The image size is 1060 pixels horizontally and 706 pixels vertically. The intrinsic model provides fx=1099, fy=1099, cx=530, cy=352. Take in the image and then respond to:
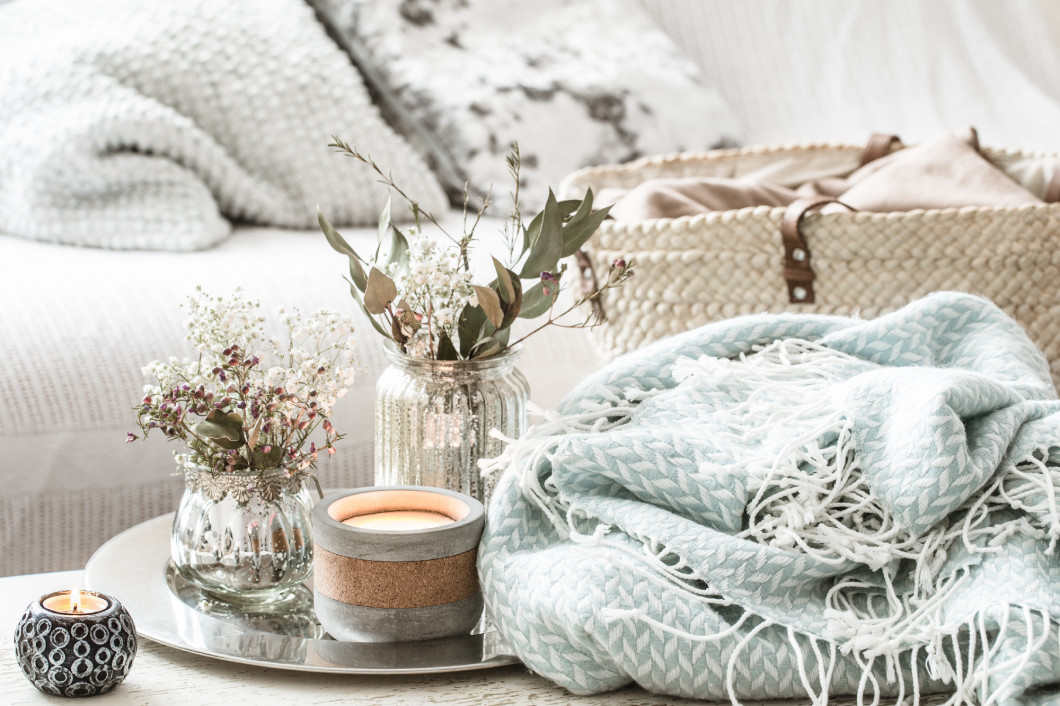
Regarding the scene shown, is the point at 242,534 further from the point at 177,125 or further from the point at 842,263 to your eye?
the point at 177,125

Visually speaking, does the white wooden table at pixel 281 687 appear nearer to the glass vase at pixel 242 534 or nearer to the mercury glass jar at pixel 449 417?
the glass vase at pixel 242 534

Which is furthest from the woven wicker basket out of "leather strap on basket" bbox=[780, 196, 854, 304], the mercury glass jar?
the mercury glass jar

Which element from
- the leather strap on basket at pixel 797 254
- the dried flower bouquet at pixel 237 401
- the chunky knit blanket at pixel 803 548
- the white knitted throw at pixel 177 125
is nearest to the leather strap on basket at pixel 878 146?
the leather strap on basket at pixel 797 254

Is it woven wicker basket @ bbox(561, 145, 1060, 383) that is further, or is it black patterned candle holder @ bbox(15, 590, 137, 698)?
woven wicker basket @ bbox(561, 145, 1060, 383)

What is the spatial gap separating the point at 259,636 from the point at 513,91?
1.05m

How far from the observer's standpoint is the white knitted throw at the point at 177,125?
4.04 ft

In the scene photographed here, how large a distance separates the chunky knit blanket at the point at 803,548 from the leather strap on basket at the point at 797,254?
36 cm

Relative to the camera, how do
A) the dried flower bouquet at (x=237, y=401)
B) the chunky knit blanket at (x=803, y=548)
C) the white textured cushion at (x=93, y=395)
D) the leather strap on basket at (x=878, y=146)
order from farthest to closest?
1. the leather strap on basket at (x=878, y=146)
2. the white textured cushion at (x=93, y=395)
3. the dried flower bouquet at (x=237, y=401)
4. the chunky knit blanket at (x=803, y=548)

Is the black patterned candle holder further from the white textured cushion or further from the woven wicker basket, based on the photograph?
the woven wicker basket

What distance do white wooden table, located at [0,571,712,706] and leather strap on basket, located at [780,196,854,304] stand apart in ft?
1.63

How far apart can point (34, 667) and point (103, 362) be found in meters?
0.47

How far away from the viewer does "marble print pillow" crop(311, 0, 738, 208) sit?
148 cm

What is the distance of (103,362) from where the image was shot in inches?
37.9

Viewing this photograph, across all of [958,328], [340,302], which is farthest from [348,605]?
[340,302]
